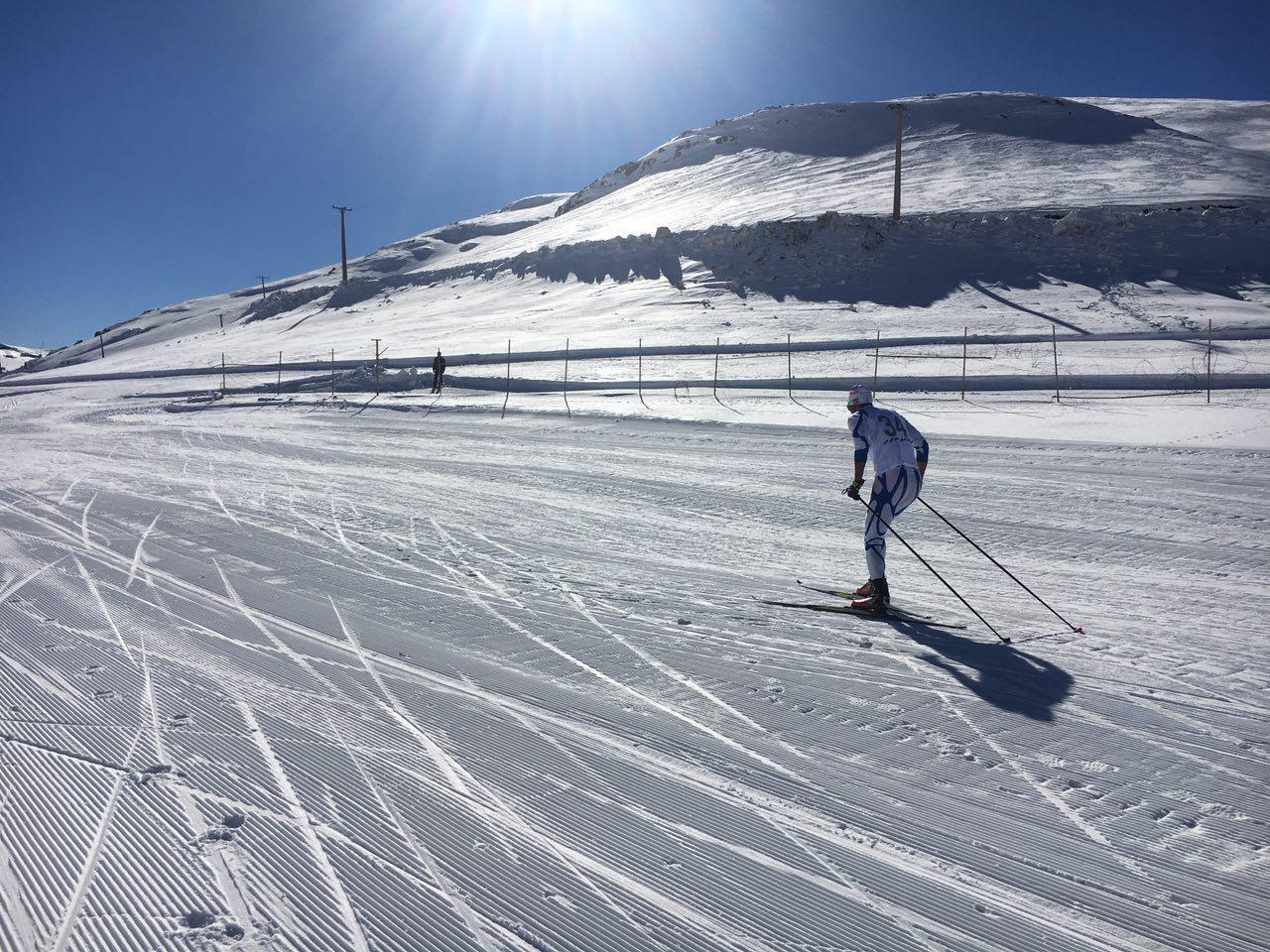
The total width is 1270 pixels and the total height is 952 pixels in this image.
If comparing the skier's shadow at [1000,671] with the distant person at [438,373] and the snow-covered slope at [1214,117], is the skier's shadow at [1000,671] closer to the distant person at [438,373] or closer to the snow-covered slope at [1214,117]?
the distant person at [438,373]

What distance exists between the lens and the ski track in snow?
3133mm

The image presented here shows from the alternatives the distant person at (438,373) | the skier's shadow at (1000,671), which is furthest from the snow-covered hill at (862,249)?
the skier's shadow at (1000,671)

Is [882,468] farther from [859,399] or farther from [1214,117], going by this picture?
[1214,117]

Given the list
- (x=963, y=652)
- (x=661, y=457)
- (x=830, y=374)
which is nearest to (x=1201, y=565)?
(x=963, y=652)

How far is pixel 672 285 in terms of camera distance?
42.8 m

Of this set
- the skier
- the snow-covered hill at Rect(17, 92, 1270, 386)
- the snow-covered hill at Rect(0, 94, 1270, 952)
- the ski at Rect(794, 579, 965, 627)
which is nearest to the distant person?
the snow-covered hill at Rect(17, 92, 1270, 386)

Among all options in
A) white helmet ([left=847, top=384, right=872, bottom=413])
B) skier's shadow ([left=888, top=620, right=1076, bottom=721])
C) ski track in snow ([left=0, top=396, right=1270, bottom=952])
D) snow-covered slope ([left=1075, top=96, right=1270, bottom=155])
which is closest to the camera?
ski track in snow ([left=0, top=396, right=1270, bottom=952])

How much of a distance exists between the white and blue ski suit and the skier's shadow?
830mm

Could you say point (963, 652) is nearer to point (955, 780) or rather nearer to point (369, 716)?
point (955, 780)

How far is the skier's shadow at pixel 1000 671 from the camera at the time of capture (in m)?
4.90

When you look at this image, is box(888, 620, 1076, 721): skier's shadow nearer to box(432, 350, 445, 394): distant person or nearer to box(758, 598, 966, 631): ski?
box(758, 598, 966, 631): ski

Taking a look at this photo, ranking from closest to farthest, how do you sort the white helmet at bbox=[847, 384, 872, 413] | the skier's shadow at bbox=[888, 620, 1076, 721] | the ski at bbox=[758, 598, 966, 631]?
the skier's shadow at bbox=[888, 620, 1076, 721] < the ski at bbox=[758, 598, 966, 631] < the white helmet at bbox=[847, 384, 872, 413]

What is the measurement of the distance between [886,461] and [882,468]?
65 millimetres

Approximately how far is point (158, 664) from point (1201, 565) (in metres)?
9.03
